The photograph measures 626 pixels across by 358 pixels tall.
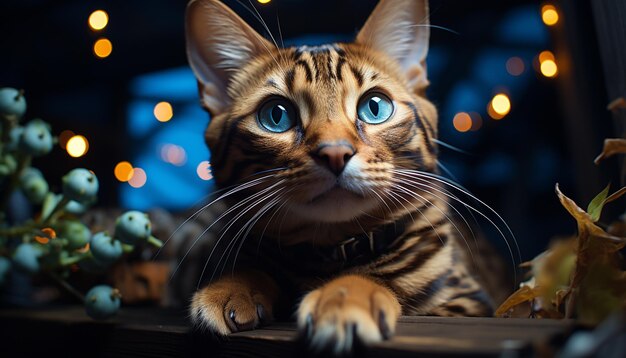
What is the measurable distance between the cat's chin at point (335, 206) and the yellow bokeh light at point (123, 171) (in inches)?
49.7

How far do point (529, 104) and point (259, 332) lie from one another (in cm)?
161

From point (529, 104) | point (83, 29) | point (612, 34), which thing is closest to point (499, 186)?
point (529, 104)

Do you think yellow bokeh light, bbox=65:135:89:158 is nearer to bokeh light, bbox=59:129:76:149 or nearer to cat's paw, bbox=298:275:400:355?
bokeh light, bbox=59:129:76:149

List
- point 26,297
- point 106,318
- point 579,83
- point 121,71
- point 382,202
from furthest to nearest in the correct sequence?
1. point 121,71
2. point 26,297
3. point 579,83
4. point 106,318
5. point 382,202

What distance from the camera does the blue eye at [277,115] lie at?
1066mm

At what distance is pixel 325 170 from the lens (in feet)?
3.01

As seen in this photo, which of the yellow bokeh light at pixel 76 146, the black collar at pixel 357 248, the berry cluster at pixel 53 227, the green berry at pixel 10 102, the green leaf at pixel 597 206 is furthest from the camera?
the yellow bokeh light at pixel 76 146

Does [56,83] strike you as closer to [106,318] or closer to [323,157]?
[106,318]

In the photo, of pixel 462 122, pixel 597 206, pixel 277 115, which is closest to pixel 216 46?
pixel 277 115

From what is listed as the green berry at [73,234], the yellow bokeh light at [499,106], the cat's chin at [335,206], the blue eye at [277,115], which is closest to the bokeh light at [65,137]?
the green berry at [73,234]

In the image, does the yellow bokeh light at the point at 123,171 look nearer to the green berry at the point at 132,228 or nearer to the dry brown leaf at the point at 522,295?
the green berry at the point at 132,228

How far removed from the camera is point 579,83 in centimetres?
136

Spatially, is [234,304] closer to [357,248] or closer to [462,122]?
[357,248]

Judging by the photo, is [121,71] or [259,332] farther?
[121,71]
